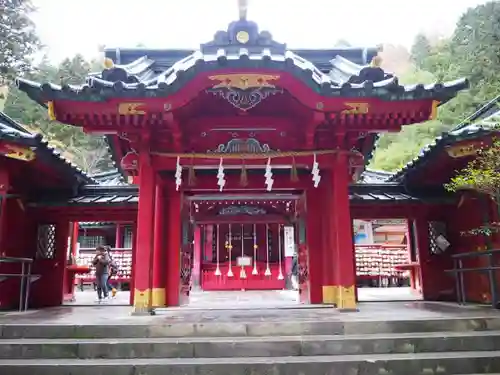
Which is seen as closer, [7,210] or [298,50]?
[7,210]

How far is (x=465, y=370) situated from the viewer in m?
4.98

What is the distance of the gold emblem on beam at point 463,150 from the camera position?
756cm

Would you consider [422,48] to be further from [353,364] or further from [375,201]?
[353,364]

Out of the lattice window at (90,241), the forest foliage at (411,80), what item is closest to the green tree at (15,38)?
the forest foliage at (411,80)

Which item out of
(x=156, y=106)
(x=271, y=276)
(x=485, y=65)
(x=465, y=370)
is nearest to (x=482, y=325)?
(x=465, y=370)

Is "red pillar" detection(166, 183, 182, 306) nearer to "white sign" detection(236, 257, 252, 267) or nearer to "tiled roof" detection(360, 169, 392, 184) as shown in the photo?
"tiled roof" detection(360, 169, 392, 184)

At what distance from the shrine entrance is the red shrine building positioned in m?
5.72

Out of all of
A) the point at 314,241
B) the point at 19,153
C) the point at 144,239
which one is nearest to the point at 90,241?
the point at 19,153

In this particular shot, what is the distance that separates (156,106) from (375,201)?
579cm

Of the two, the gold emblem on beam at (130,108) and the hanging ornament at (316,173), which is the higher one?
the gold emblem on beam at (130,108)

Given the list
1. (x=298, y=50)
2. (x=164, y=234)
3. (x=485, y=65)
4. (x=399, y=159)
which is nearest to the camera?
(x=164, y=234)

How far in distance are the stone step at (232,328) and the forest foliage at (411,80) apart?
11.6 m

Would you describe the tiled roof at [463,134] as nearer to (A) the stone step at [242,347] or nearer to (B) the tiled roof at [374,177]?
(B) the tiled roof at [374,177]

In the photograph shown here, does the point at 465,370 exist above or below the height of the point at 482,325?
below
